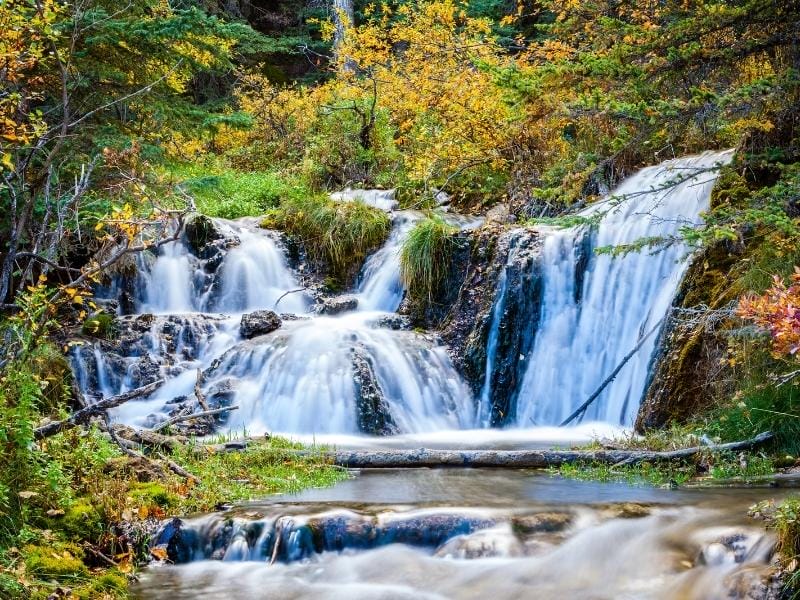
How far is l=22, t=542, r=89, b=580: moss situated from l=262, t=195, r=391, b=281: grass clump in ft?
34.5

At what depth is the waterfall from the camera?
10.0 metres

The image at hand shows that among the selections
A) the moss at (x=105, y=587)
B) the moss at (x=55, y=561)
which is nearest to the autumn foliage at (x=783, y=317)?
the moss at (x=105, y=587)

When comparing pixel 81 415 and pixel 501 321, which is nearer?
pixel 81 415

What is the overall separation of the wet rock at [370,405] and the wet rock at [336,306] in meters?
2.63

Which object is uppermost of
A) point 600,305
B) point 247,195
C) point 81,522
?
point 247,195

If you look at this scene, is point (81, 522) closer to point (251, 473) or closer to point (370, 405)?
point (251, 473)

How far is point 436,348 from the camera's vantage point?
39.4 ft

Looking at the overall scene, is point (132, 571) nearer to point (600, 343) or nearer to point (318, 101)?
point (600, 343)

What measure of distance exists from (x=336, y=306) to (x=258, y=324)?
5.41 feet

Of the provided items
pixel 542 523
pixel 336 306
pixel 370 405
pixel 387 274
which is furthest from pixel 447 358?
pixel 542 523

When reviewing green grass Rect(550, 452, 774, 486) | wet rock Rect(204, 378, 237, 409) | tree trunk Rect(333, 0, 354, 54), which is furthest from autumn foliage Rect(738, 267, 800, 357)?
tree trunk Rect(333, 0, 354, 54)

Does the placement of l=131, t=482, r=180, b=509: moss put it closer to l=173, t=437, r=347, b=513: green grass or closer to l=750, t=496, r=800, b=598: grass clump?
l=173, t=437, r=347, b=513: green grass

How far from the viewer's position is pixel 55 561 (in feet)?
15.3

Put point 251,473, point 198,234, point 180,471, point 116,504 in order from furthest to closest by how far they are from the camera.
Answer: point 198,234 < point 251,473 < point 180,471 < point 116,504
